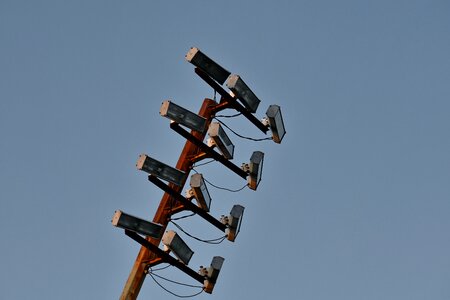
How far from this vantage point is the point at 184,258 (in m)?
14.5

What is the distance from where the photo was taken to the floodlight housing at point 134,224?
13.9 meters

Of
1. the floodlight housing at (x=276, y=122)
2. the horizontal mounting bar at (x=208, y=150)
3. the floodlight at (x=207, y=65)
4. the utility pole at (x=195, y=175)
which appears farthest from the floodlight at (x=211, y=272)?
the floodlight at (x=207, y=65)

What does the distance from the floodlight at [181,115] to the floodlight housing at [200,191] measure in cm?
81

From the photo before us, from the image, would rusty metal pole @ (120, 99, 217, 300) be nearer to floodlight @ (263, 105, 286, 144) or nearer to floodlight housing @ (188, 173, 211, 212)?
floodlight housing @ (188, 173, 211, 212)

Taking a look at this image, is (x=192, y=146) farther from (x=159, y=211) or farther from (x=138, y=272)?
(x=138, y=272)

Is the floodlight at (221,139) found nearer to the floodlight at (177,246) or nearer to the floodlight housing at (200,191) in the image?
the floodlight housing at (200,191)

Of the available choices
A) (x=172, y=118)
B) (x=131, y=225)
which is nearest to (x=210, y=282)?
(x=131, y=225)

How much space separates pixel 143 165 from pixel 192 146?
1.20 meters

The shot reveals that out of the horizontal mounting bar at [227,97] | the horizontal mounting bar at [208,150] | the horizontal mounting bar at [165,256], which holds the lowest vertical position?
the horizontal mounting bar at [165,256]

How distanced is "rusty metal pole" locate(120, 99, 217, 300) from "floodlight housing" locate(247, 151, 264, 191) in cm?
93

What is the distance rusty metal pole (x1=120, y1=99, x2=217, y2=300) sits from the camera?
14.3m

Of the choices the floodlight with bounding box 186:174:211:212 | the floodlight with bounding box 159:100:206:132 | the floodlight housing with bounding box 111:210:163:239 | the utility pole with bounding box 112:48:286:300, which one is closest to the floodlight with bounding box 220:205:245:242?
the utility pole with bounding box 112:48:286:300

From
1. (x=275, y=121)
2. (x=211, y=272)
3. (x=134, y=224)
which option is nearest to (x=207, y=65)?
(x=275, y=121)

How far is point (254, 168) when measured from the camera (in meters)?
15.2
